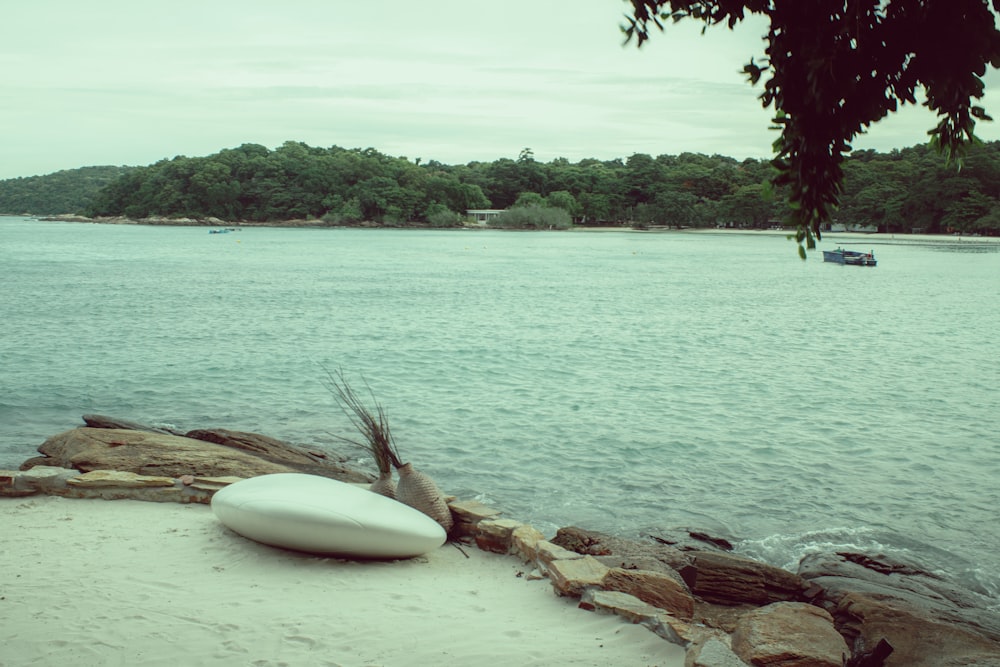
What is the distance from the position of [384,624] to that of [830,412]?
1324 centimetres

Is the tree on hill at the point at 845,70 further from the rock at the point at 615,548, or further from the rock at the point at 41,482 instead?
the rock at the point at 41,482

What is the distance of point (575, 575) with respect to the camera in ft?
19.7

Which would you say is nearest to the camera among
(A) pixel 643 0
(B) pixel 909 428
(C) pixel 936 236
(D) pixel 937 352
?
(A) pixel 643 0

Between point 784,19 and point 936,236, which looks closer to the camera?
point 784,19

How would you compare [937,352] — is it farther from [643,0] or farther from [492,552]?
[643,0]

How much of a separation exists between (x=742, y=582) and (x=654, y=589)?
1402 mm

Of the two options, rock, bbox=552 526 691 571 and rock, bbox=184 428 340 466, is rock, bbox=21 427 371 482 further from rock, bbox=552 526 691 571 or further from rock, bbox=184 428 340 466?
rock, bbox=552 526 691 571

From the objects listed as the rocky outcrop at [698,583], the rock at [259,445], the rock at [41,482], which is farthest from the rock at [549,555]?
the rock at [259,445]

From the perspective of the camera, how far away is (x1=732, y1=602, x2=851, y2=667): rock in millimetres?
5379

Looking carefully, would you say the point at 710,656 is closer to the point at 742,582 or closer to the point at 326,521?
the point at 742,582

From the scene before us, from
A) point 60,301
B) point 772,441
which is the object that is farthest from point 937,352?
point 60,301

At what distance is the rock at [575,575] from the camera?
5922 mm

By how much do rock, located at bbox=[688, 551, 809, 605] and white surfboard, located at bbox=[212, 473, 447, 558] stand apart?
87.9 inches

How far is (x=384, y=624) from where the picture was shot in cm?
527
